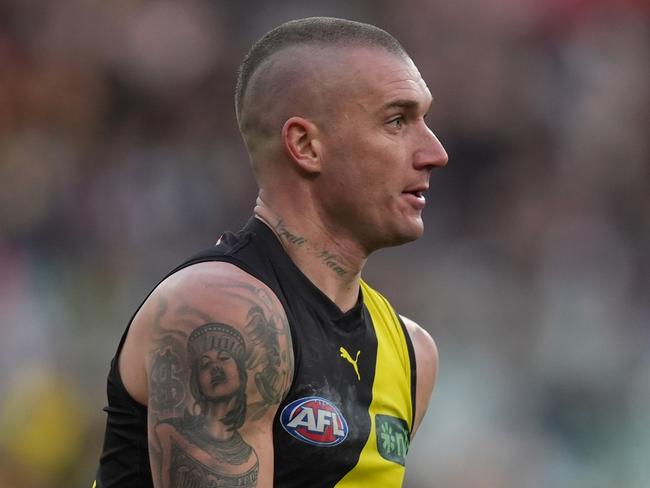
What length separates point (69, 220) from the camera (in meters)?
8.80

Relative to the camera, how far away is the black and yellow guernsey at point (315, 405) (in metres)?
3.54

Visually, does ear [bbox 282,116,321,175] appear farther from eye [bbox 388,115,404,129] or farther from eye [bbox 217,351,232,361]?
eye [bbox 217,351,232,361]

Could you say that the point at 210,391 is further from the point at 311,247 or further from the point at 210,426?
the point at 311,247

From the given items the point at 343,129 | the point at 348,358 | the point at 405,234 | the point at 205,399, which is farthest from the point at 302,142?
the point at 205,399

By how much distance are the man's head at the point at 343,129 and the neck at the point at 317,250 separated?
51mm

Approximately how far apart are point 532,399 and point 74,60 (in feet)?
14.5

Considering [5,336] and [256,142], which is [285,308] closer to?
[256,142]

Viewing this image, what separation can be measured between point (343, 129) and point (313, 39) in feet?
1.09

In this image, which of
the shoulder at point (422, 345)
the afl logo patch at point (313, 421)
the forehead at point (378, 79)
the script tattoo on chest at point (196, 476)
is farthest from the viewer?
the shoulder at point (422, 345)

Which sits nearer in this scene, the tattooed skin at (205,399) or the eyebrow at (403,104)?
the tattooed skin at (205,399)

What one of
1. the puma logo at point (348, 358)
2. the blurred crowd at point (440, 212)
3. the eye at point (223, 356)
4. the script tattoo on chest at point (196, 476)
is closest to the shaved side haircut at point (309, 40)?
the puma logo at point (348, 358)

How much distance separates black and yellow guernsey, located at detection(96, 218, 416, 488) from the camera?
3539mm

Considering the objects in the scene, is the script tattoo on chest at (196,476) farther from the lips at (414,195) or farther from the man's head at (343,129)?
the lips at (414,195)

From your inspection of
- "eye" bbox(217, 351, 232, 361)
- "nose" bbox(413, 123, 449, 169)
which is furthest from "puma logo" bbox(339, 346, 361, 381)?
"nose" bbox(413, 123, 449, 169)
